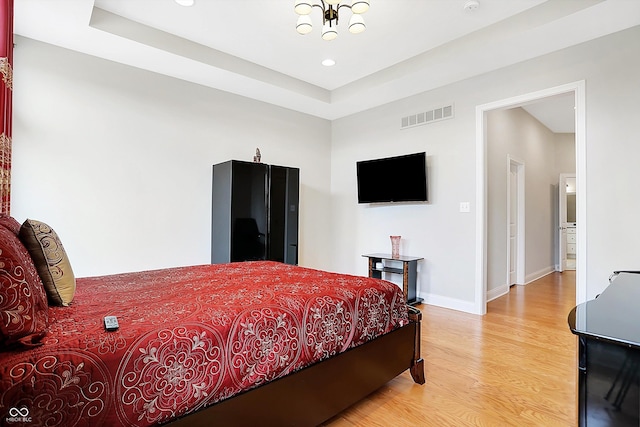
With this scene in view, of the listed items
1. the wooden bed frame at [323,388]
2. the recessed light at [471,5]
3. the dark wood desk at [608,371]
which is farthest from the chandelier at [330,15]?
the dark wood desk at [608,371]

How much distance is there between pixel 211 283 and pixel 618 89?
149 inches

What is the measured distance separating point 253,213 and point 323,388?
2.63 metres

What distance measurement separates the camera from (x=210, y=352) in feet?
3.93

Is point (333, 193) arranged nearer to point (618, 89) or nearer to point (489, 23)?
point (489, 23)

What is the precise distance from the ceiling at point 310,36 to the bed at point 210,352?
7.60 feet

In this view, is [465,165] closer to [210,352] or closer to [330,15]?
[330,15]

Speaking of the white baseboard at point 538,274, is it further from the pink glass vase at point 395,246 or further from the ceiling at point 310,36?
the ceiling at point 310,36

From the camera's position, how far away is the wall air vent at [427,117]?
163 inches

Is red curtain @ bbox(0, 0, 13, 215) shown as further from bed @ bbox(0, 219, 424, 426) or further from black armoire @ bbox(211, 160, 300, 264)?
black armoire @ bbox(211, 160, 300, 264)

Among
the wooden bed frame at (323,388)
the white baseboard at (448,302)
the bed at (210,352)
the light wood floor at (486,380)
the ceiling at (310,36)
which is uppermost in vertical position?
the ceiling at (310,36)

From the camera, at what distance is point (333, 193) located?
18.4ft

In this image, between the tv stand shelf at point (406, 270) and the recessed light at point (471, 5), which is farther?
the tv stand shelf at point (406, 270)

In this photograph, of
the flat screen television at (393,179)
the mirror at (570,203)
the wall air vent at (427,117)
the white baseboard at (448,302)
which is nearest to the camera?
the white baseboard at (448,302)

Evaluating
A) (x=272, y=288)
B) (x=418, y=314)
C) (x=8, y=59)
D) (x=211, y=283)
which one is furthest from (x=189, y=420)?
(x=8, y=59)
